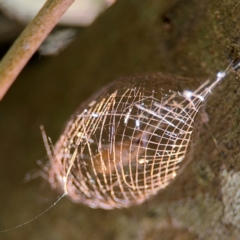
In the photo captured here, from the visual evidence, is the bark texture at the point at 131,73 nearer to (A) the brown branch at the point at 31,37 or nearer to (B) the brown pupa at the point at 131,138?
(B) the brown pupa at the point at 131,138

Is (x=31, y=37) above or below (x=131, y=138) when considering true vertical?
above

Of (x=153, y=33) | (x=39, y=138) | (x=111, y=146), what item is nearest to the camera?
(x=111, y=146)

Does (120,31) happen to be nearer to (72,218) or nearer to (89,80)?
(89,80)

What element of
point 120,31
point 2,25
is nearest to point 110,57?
point 120,31

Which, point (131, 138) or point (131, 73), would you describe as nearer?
point (131, 138)

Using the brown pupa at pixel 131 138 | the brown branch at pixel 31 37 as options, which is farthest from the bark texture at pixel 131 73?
the brown branch at pixel 31 37

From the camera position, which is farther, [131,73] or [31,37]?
[131,73]

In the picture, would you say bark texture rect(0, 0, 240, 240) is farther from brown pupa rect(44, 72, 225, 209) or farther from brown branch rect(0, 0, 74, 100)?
brown branch rect(0, 0, 74, 100)

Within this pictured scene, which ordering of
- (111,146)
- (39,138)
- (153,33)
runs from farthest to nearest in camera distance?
1. (39,138)
2. (153,33)
3. (111,146)
